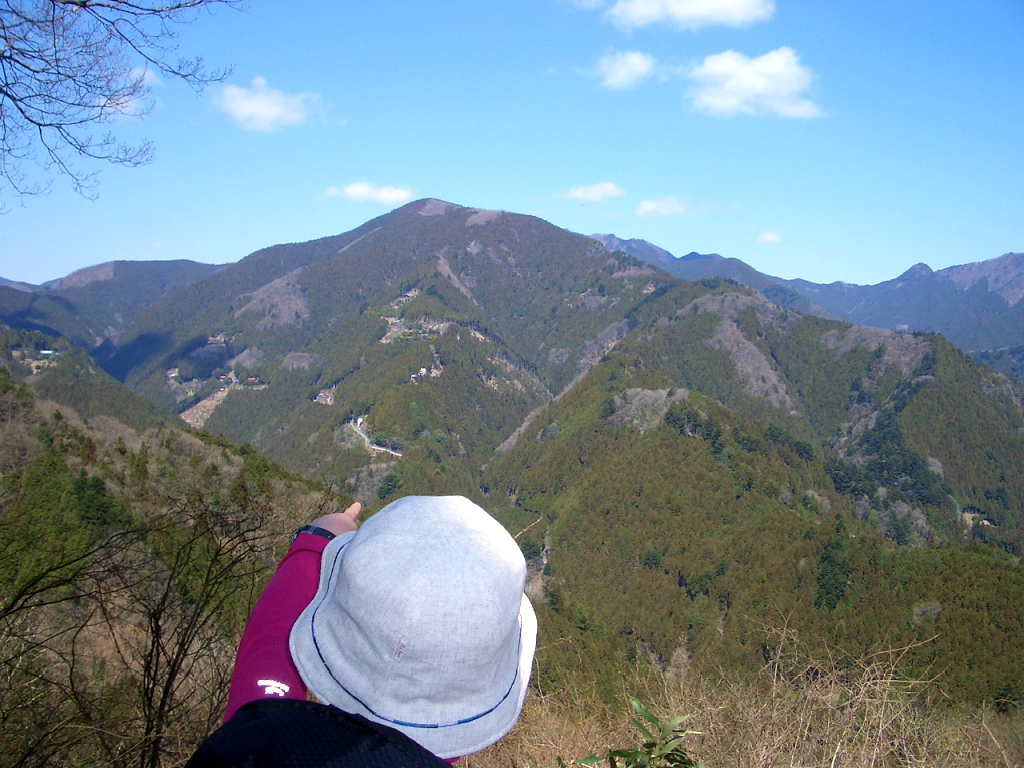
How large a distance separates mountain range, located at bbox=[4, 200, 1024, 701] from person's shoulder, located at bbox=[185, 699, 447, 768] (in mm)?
1795

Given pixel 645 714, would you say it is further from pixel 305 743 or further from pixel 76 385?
pixel 76 385

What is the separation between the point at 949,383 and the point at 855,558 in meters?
73.6

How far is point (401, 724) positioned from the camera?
122 centimetres

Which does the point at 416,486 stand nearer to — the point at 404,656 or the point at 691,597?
the point at 691,597

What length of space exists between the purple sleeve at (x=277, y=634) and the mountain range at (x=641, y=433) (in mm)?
1313

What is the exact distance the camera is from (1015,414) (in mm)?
98312

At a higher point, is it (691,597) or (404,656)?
(404,656)

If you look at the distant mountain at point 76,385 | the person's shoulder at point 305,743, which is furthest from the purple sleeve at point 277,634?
the distant mountain at point 76,385

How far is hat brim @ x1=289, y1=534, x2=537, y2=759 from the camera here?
4.03 ft

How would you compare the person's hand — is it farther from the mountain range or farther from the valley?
the mountain range

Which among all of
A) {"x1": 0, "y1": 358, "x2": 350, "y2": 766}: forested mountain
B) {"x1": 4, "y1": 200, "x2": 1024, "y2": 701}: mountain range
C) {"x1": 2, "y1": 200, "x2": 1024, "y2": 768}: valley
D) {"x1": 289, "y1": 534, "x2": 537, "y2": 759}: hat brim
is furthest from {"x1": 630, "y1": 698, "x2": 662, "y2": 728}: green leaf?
{"x1": 0, "y1": 358, "x2": 350, "y2": 766}: forested mountain

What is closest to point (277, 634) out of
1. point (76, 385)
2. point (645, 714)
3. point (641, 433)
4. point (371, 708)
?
point (371, 708)

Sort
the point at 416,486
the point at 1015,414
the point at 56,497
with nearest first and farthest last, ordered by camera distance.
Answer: the point at 56,497 < the point at 416,486 < the point at 1015,414

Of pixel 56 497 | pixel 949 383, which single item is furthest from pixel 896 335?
pixel 56 497
